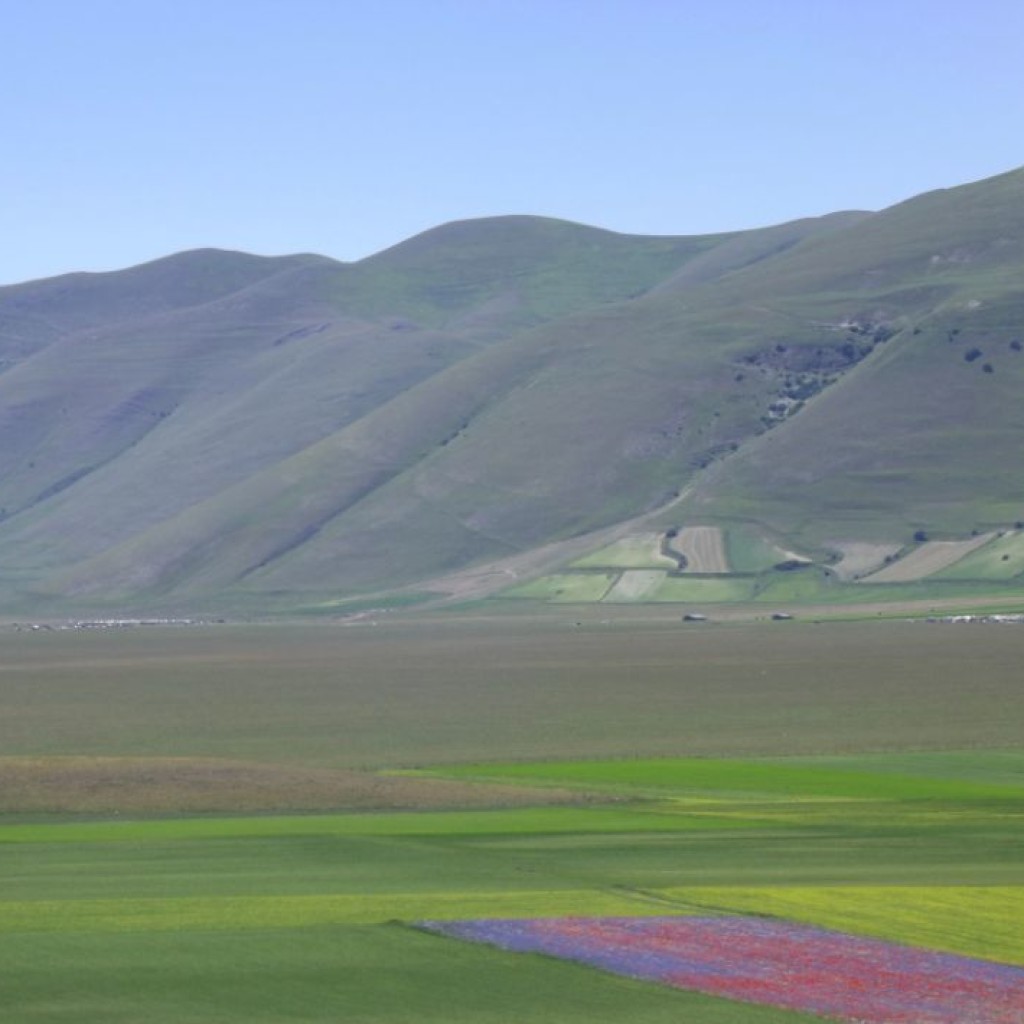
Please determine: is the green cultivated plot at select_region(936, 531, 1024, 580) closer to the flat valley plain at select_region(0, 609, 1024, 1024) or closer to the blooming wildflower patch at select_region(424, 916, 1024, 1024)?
the flat valley plain at select_region(0, 609, 1024, 1024)

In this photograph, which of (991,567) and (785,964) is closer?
(785,964)

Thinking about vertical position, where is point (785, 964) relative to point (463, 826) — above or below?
above

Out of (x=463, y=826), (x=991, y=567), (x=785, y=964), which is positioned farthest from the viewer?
(x=991, y=567)

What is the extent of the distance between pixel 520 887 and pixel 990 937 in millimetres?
8536

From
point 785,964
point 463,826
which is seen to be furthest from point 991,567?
point 785,964

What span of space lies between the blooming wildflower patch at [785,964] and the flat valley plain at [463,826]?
0.66 m

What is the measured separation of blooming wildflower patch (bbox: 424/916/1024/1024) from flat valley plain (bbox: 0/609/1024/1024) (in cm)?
66

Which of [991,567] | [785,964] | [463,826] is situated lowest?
[991,567]

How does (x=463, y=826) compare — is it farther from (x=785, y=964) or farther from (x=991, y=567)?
(x=991, y=567)

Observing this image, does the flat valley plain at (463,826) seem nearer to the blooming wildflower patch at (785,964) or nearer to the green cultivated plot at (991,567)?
the blooming wildflower patch at (785,964)

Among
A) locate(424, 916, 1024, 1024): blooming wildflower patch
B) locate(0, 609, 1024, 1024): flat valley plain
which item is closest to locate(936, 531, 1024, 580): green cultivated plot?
locate(0, 609, 1024, 1024): flat valley plain

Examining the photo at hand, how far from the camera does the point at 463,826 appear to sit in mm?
48062

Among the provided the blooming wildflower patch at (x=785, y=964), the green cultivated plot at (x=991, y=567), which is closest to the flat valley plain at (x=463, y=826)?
the blooming wildflower patch at (x=785, y=964)

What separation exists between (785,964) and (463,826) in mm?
19629
